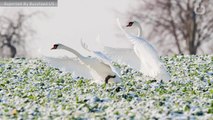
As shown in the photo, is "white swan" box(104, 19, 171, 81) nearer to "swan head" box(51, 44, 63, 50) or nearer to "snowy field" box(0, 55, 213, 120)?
"snowy field" box(0, 55, 213, 120)

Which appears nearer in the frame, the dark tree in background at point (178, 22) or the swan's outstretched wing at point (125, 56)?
the swan's outstretched wing at point (125, 56)

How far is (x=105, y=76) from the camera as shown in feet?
67.9

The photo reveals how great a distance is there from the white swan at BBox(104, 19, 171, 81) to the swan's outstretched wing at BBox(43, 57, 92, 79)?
3.32ft

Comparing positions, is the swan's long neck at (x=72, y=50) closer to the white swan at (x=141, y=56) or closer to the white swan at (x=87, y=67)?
the white swan at (x=87, y=67)

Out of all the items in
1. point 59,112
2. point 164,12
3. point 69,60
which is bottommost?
point 59,112

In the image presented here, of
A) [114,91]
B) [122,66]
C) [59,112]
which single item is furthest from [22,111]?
[122,66]

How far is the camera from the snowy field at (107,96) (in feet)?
46.8

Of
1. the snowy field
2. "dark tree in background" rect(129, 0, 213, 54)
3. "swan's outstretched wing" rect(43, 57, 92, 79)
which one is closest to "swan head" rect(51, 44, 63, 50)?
"swan's outstretched wing" rect(43, 57, 92, 79)

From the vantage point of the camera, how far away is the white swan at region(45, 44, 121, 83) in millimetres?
20328

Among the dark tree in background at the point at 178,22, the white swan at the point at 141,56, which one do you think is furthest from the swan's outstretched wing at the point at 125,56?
the dark tree in background at the point at 178,22

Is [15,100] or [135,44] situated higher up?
[135,44]

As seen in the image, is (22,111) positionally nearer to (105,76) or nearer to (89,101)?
(89,101)

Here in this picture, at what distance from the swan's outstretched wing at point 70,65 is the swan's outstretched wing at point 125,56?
3.06ft

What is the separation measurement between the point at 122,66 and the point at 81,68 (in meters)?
7.06
